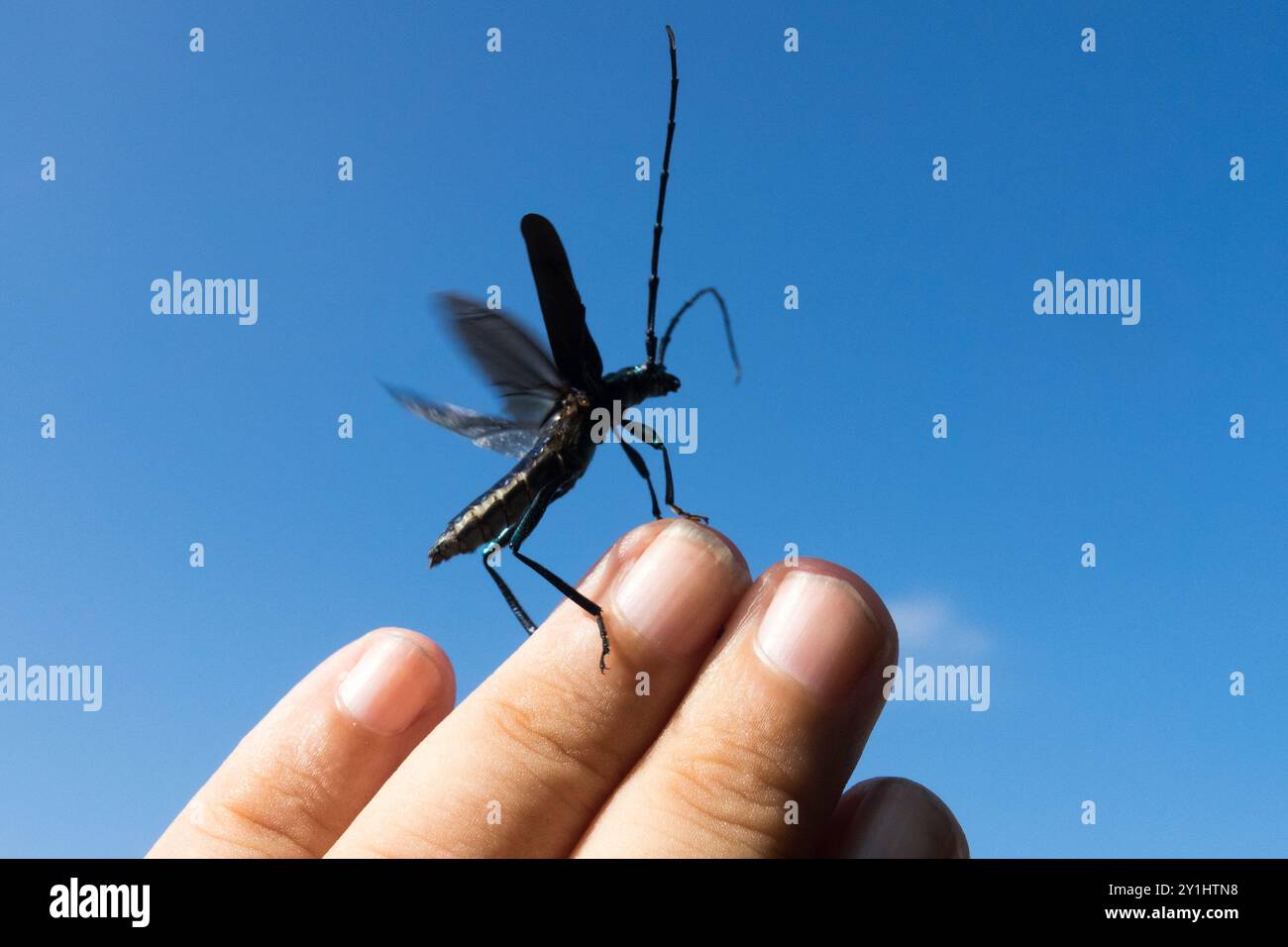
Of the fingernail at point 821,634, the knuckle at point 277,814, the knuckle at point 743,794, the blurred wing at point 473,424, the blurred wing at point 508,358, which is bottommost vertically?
the knuckle at point 277,814

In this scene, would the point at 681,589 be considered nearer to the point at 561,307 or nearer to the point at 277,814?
the point at 561,307

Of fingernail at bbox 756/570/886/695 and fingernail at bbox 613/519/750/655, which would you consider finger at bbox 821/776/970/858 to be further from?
fingernail at bbox 613/519/750/655

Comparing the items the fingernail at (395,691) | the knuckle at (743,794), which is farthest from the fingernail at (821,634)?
the fingernail at (395,691)

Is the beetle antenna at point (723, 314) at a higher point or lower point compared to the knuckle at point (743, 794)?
higher

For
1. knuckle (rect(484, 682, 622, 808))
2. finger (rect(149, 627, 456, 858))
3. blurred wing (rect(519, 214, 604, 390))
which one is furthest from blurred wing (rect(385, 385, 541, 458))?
knuckle (rect(484, 682, 622, 808))

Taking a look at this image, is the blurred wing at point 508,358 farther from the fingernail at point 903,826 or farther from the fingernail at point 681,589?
the fingernail at point 903,826

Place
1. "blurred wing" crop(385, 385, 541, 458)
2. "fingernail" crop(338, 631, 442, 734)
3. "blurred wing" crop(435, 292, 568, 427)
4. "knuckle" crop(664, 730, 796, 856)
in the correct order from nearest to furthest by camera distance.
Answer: "knuckle" crop(664, 730, 796, 856) → "fingernail" crop(338, 631, 442, 734) → "blurred wing" crop(435, 292, 568, 427) → "blurred wing" crop(385, 385, 541, 458)
